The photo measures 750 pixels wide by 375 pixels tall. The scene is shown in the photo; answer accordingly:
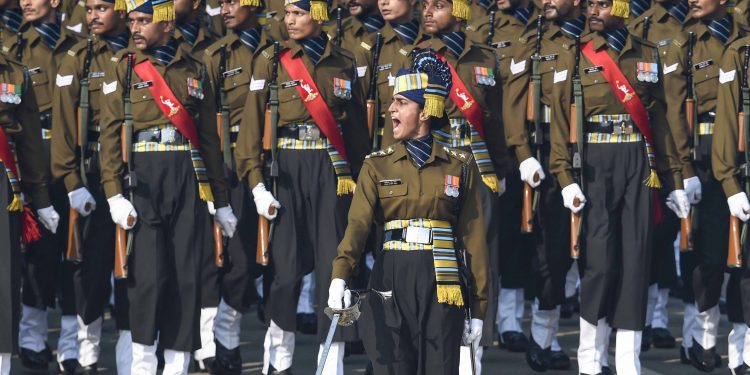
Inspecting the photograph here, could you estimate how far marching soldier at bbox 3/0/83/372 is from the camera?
13133 mm

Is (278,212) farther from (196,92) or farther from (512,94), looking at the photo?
A: (512,94)

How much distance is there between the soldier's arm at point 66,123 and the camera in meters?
12.3

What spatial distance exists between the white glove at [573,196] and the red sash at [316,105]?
1503 mm

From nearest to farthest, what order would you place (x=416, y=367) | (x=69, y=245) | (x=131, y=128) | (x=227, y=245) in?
(x=416, y=367)
(x=131, y=128)
(x=69, y=245)
(x=227, y=245)

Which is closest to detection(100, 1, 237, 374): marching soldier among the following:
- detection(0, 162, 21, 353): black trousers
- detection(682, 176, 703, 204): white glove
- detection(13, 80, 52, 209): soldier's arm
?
detection(13, 80, 52, 209): soldier's arm

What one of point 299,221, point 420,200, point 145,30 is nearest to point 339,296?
point 420,200

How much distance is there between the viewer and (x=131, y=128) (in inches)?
464

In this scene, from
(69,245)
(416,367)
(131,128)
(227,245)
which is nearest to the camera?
(416,367)

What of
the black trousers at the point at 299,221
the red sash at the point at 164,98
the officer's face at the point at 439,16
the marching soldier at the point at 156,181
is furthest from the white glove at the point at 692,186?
the red sash at the point at 164,98

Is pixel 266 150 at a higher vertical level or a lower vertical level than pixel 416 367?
higher

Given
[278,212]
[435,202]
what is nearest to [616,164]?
[278,212]

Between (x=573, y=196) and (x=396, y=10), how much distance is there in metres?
2.20

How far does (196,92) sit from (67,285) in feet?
6.62

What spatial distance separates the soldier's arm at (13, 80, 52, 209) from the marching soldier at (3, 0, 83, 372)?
1.19 m
